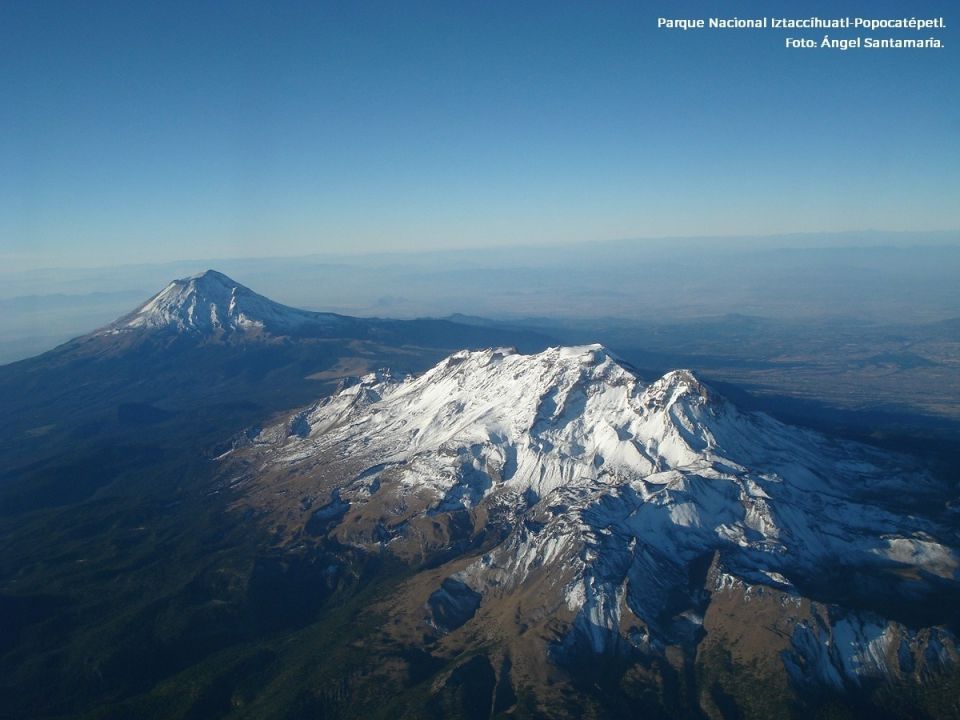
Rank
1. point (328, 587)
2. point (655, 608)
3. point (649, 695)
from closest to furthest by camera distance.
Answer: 1. point (649, 695)
2. point (655, 608)
3. point (328, 587)

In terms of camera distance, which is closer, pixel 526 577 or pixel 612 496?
pixel 526 577

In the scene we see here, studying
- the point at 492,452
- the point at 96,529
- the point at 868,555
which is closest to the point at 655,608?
the point at 868,555

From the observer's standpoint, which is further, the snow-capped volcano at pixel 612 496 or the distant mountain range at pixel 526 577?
the snow-capped volcano at pixel 612 496

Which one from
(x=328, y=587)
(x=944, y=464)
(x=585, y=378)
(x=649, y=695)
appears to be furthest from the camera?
(x=585, y=378)

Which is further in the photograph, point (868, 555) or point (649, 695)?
point (868, 555)

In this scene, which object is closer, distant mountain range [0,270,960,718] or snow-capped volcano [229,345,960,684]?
distant mountain range [0,270,960,718]

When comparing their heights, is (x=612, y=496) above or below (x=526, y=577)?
above

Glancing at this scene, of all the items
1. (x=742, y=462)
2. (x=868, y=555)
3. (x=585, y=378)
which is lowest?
(x=868, y=555)

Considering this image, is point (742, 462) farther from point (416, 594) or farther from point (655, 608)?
point (416, 594)
